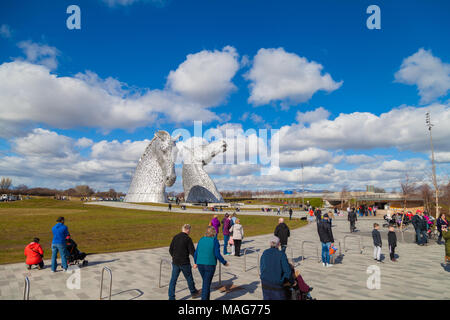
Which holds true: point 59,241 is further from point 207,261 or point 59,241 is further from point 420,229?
point 420,229

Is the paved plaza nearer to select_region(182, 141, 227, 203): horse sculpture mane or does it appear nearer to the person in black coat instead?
the person in black coat

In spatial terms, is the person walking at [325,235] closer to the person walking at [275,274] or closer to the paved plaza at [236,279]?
the paved plaza at [236,279]

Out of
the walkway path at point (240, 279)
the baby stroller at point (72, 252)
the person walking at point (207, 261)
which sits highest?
the person walking at point (207, 261)

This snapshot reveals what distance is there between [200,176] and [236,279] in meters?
50.0

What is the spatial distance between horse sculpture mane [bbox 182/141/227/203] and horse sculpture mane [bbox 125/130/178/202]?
6.48m

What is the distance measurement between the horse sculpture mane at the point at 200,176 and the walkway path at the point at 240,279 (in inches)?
1818

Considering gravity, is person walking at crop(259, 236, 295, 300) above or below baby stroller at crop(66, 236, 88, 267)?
above

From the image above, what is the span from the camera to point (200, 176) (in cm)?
5697

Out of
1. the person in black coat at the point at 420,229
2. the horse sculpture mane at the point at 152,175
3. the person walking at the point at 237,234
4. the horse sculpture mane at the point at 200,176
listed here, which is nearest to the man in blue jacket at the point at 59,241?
the person walking at the point at 237,234

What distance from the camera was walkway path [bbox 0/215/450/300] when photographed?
5941mm

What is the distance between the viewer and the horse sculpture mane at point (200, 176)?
56.8 m

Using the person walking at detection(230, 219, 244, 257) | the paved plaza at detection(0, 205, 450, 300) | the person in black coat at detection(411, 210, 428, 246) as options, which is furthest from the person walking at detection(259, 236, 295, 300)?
the person in black coat at detection(411, 210, 428, 246)

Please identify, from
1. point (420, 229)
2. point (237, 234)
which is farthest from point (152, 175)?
point (420, 229)
